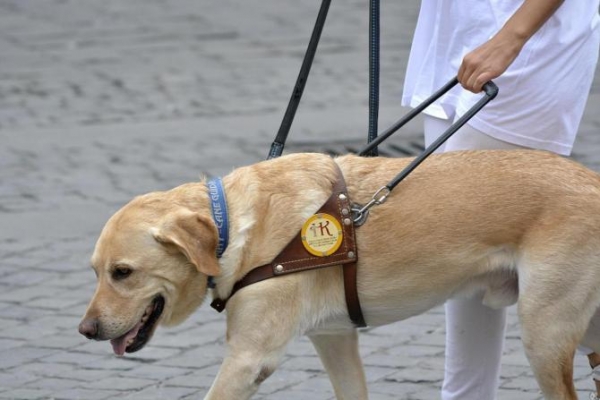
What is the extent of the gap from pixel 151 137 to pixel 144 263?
608 cm

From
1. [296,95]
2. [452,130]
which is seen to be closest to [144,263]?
[296,95]

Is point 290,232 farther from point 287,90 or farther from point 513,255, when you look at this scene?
point 287,90

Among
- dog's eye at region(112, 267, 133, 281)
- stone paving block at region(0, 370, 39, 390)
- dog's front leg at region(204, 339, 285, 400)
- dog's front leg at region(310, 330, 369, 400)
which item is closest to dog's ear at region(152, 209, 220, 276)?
dog's eye at region(112, 267, 133, 281)

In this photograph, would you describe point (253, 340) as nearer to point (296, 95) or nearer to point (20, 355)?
point (296, 95)

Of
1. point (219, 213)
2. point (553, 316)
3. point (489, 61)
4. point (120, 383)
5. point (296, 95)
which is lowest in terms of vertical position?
point (120, 383)

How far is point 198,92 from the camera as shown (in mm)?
11086

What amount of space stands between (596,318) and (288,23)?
10400 millimetres

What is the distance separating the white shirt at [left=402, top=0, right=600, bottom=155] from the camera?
403 centimetres

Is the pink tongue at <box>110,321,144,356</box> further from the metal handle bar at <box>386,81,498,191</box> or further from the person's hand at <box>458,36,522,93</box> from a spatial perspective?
the person's hand at <box>458,36,522,93</box>

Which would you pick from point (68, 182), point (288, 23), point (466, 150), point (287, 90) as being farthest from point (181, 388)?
point (288, 23)

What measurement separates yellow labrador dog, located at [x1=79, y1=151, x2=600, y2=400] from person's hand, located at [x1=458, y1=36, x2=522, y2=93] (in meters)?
0.26

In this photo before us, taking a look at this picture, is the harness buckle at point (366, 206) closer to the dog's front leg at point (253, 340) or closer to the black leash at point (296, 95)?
the dog's front leg at point (253, 340)

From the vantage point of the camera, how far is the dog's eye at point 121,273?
148 inches

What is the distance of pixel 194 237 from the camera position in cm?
371
